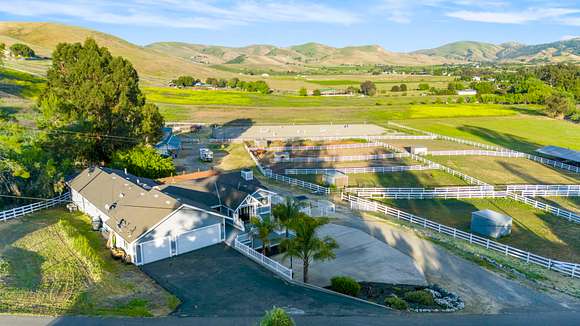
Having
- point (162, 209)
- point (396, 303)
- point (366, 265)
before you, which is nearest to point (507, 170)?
point (366, 265)

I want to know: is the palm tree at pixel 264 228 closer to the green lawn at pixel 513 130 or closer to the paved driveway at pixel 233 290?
the paved driveway at pixel 233 290

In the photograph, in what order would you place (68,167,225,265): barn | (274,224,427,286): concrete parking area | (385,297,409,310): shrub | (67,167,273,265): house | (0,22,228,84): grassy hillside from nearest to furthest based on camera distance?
(385,297,409,310): shrub
(274,224,427,286): concrete parking area
(68,167,225,265): barn
(67,167,273,265): house
(0,22,228,84): grassy hillside

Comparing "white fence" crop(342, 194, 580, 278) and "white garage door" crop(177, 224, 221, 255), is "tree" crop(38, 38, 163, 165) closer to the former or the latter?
"white garage door" crop(177, 224, 221, 255)

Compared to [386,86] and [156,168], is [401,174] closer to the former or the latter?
[156,168]

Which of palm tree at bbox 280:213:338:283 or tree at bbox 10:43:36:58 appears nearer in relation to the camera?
palm tree at bbox 280:213:338:283

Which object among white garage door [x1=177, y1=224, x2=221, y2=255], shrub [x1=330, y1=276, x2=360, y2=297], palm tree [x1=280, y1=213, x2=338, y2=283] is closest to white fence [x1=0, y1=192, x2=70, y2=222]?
white garage door [x1=177, y1=224, x2=221, y2=255]

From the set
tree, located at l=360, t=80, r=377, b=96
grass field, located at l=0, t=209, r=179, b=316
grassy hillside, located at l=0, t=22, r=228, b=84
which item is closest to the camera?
grass field, located at l=0, t=209, r=179, b=316

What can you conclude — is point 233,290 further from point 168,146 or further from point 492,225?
point 168,146
